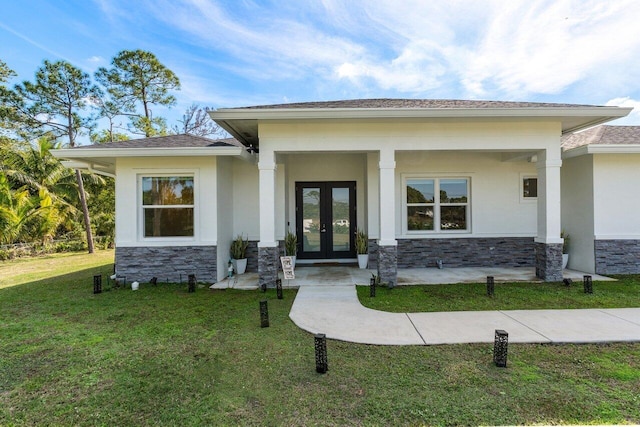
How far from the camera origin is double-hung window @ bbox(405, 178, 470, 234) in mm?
8656

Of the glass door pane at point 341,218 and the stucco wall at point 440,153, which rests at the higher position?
the stucco wall at point 440,153

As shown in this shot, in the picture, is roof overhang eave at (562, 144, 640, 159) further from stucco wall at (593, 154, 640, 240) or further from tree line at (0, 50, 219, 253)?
tree line at (0, 50, 219, 253)

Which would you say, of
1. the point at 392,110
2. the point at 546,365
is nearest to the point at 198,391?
the point at 546,365

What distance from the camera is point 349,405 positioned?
255 centimetres

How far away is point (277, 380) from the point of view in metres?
2.96

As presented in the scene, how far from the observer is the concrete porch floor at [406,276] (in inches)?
268

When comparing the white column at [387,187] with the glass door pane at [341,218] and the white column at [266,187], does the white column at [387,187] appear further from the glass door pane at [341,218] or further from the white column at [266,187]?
the glass door pane at [341,218]

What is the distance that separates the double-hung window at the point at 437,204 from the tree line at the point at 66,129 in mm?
13884

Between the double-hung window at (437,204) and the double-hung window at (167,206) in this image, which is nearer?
the double-hung window at (167,206)

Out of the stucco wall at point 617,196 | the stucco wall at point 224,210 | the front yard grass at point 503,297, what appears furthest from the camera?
the stucco wall at point 224,210

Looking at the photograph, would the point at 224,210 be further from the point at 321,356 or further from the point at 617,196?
the point at 617,196

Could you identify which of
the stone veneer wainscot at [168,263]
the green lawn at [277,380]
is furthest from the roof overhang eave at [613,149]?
the stone veneer wainscot at [168,263]

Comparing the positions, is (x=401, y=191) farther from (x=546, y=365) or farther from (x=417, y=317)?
(x=546, y=365)

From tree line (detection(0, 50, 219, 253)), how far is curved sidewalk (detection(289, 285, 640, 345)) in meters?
13.4
